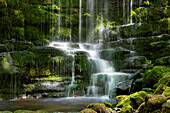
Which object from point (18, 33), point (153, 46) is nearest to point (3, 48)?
point (18, 33)

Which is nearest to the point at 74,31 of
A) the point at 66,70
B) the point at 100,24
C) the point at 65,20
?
the point at 65,20

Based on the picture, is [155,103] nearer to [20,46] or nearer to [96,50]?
[20,46]

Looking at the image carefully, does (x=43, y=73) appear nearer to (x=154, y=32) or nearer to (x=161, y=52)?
(x=161, y=52)

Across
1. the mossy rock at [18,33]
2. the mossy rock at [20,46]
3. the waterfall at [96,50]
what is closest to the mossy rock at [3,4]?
the mossy rock at [18,33]

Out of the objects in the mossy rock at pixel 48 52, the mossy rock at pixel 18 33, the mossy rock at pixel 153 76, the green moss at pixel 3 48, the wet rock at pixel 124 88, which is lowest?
the wet rock at pixel 124 88

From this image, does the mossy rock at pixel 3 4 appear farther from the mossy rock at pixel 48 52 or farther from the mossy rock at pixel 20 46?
the mossy rock at pixel 48 52

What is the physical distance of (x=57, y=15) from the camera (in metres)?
21.0

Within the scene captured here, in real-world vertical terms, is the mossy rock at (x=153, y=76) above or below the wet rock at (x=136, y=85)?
above

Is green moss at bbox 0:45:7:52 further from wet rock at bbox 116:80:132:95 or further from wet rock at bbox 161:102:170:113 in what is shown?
wet rock at bbox 161:102:170:113

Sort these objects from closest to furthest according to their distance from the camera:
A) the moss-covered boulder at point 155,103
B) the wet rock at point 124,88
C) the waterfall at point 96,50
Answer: the moss-covered boulder at point 155,103 < the wet rock at point 124,88 < the waterfall at point 96,50

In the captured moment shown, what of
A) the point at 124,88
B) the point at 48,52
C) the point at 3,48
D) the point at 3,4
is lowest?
the point at 124,88

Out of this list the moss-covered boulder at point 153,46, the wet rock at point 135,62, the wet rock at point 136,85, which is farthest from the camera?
the moss-covered boulder at point 153,46

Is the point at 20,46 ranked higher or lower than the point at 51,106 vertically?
higher

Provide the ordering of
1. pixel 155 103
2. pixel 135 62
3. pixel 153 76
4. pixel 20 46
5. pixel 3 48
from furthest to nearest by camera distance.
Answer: pixel 135 62
pixel 20 46
pixel 3 48
pixel 153 76
pixel 155 103
